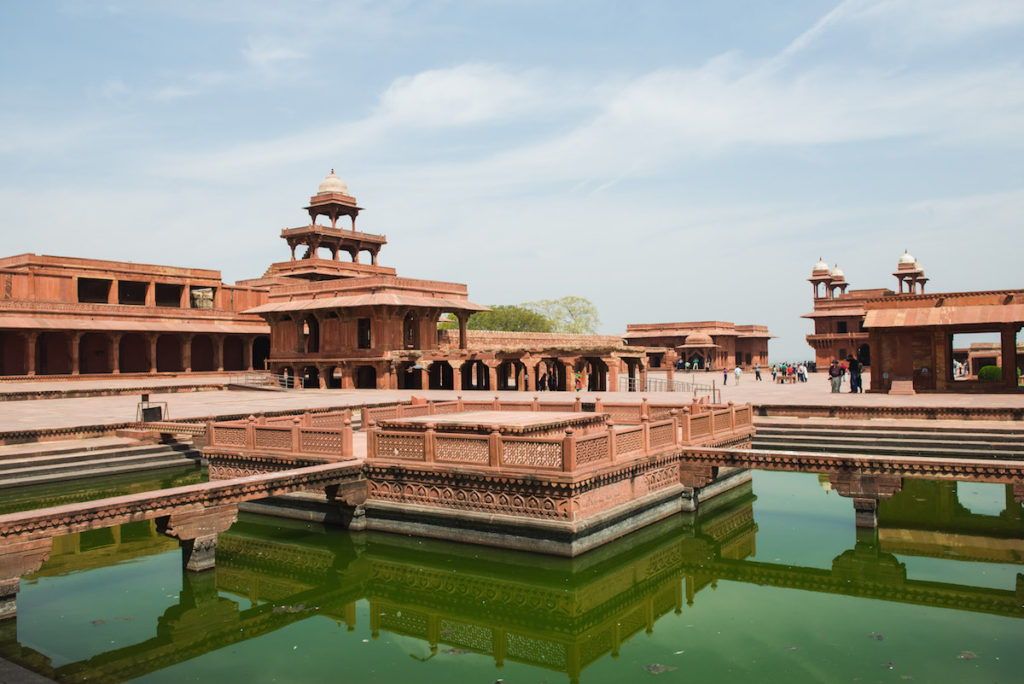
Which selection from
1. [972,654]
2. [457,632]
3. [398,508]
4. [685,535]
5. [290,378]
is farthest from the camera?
[290,378]

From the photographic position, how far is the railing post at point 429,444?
1279cm

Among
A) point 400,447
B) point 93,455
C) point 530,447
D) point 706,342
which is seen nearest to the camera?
point 530,447

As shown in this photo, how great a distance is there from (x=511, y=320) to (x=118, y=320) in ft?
144

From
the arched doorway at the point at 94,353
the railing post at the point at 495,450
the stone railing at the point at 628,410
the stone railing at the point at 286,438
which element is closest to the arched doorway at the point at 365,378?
the arched doorway at the point at 94,353

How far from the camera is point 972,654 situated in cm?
862

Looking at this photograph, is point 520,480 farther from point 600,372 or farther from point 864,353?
point 864,353

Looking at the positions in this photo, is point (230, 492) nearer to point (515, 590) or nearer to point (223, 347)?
point (515, 590)

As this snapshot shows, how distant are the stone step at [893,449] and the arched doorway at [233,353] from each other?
3898 centimetres

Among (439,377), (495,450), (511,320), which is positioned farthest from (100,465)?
(511,320)

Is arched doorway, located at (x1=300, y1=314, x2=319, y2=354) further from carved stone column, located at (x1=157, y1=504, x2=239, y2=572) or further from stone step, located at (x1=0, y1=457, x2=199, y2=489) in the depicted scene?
carved stone column, located at (x1=157, y1=504, x2=239, y2=572)

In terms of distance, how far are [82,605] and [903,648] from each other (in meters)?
10.3

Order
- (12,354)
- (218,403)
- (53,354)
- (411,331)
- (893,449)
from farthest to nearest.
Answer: (411,331), (53,354), (12,354), (218,403), (893,449)

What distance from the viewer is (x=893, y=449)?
60.4 feet

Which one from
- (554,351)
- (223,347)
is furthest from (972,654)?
(223,347)
